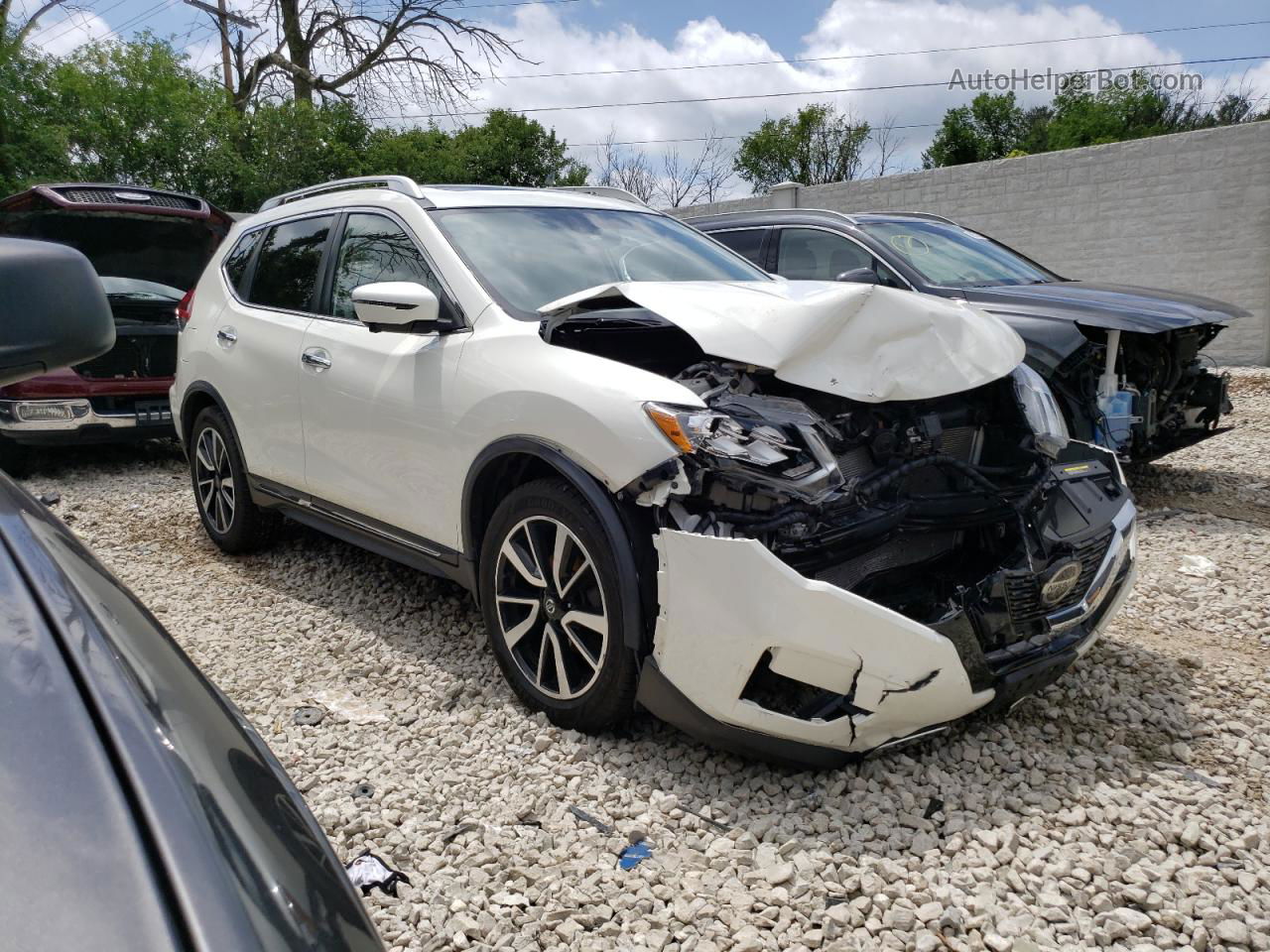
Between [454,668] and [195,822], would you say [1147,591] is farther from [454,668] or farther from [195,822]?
[195,822]

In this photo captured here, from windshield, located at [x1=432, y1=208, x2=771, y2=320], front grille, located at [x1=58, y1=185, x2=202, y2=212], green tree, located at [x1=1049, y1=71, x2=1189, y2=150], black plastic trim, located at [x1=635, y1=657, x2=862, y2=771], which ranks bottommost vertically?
black plastic trim, located at [x1=635, y1=657, x2=862, y2=771]

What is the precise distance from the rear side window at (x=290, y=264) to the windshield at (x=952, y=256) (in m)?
3.59

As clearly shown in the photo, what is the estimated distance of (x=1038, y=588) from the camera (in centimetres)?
264

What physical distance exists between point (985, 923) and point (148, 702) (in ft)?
6.42

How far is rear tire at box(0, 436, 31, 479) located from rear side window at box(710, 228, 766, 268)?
560 cm

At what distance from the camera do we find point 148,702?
37.1 inches

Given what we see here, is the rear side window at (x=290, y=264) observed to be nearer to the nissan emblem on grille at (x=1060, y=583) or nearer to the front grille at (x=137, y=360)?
the front grille at (x=137, y=360)

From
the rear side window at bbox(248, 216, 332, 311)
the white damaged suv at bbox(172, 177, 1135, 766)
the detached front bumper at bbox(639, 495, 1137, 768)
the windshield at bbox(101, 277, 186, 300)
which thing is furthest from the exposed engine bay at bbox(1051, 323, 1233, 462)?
the windshield at bbox(101, 277, 186, 300)

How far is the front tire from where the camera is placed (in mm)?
2732

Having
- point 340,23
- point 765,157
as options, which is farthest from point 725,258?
point 765,157

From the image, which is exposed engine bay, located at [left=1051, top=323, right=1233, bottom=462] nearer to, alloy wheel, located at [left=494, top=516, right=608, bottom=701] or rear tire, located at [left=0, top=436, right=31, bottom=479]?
alloy wheel, located at [left=494, top=516, right=608, bottom=701]

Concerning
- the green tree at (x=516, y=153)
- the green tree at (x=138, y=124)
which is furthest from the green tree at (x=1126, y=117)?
the green tree at (x=138, y=124)

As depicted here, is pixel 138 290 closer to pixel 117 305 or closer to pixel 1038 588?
pixel 117 305

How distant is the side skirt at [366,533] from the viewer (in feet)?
11.1
